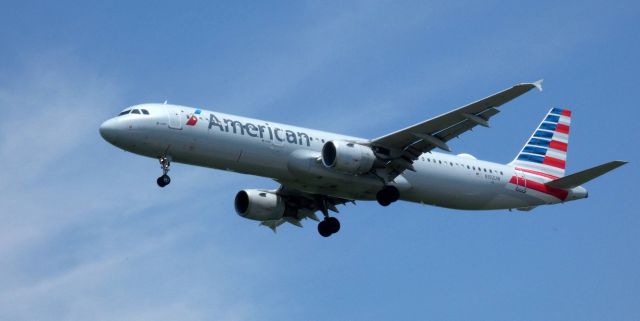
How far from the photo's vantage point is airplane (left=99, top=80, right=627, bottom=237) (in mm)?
49719

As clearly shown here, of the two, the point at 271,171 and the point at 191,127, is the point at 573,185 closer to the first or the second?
the point at 271,171

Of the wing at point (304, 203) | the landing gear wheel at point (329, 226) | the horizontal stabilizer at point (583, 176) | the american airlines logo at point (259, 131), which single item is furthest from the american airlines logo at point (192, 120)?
the horizontal stabilizer at point (583, 176)

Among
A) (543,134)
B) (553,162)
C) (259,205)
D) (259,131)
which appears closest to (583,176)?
(553,162)

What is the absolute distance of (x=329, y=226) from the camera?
5788 centimetres

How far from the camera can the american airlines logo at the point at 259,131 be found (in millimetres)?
50312

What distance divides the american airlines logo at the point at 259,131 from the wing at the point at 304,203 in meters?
6.51

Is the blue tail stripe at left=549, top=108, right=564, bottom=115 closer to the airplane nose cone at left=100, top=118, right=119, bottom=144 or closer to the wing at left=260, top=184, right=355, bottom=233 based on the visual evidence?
the wing at left=260, top=184, right=355, bottom=233

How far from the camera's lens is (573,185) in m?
57.5

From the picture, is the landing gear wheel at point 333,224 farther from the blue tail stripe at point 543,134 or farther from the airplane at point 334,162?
the blue tail stripe at point 543,134

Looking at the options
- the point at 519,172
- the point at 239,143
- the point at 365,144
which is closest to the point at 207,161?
the point at 239,143

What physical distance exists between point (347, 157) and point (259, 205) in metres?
8.09

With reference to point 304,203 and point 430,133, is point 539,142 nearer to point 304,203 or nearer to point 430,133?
point 430,133

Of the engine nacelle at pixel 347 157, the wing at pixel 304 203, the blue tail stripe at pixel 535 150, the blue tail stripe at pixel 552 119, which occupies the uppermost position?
the blue tail stripe at pixel 552 119

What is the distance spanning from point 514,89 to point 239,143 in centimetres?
1185
